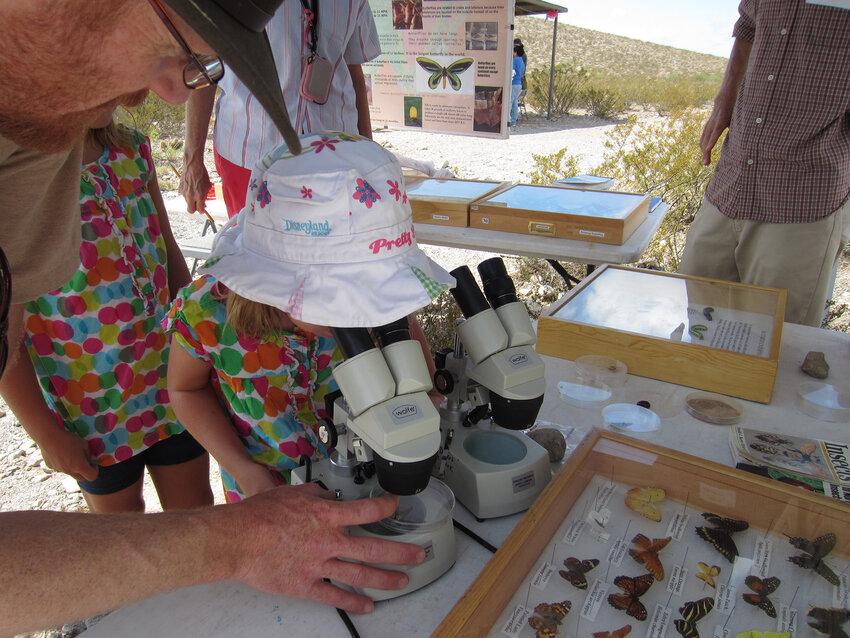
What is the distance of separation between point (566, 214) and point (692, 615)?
1855 mm

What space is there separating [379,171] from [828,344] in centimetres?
151

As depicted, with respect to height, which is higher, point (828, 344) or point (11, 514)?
point (11, 514)

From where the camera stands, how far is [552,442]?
1.15m

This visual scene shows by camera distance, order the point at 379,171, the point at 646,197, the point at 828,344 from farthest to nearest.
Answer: the point at 646,197
the point at 828,344
the point at 379,171

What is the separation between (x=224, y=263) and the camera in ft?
3.36

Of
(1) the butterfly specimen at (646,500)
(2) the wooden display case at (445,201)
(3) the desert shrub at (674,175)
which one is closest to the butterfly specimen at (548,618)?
(1) the butterfly specimen at (646,500)

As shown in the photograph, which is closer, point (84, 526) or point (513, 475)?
point (84, 526)

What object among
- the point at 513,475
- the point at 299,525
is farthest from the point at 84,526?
the point at 513,475

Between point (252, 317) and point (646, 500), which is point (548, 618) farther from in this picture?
point (252, 317)

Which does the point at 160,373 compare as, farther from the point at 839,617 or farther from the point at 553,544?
the point at 839,617

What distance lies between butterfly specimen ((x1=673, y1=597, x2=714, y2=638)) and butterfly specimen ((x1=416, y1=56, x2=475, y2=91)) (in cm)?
309

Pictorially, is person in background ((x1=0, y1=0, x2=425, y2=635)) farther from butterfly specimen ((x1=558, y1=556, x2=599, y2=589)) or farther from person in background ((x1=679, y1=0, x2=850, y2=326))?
person in background ((x1=679, y1=0, x2=850, y2=326))

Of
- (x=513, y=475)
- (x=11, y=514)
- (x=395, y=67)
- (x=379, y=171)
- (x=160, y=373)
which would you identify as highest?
(x=395, y=67)

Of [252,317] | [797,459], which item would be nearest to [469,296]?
[252,317]
